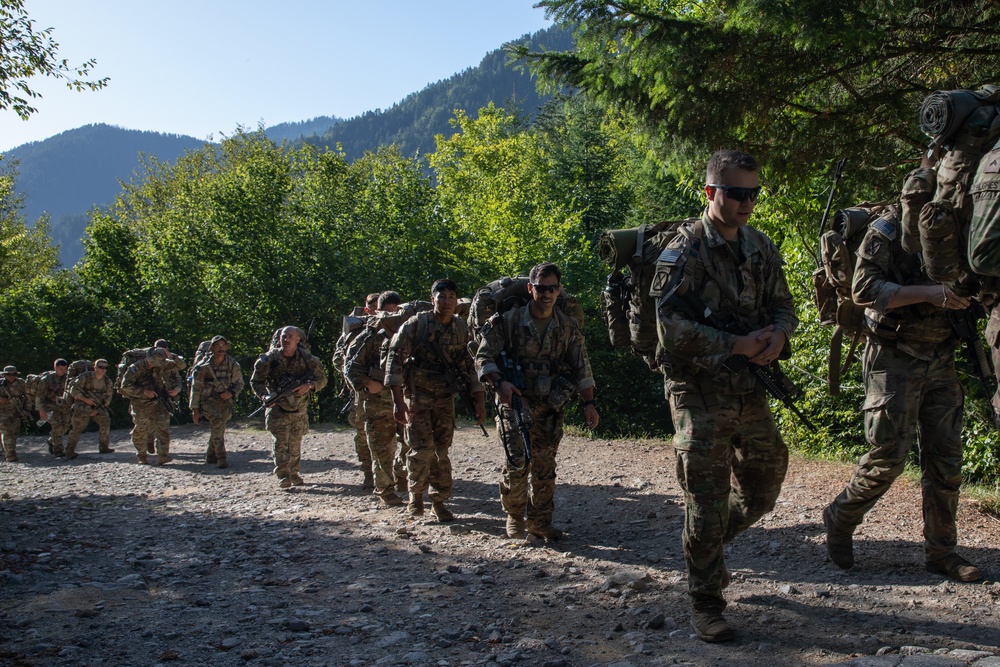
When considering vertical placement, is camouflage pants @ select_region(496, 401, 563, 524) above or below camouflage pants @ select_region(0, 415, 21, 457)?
above

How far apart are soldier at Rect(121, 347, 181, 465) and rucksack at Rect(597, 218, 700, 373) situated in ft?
41.3

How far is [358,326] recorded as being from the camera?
1016 centimetres

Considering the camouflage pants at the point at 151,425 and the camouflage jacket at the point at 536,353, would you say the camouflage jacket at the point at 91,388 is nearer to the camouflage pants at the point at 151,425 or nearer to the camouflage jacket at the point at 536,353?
the camouflage pants at the point at 151,425

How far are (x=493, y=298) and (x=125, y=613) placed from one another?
3.60 meters

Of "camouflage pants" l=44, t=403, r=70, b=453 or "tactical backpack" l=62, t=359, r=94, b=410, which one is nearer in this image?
"tactical backpack" l=62, t=359, r=94, b=410

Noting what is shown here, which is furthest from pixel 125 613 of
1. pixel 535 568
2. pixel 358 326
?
pixel 358 326

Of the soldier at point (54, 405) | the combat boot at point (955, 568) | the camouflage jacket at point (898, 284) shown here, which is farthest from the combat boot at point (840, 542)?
the soldier at point (54, 405)

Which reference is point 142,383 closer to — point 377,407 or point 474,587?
point 377,407

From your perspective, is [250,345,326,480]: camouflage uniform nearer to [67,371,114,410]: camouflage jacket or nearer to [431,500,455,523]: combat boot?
[431,500,455,523]: combat boot

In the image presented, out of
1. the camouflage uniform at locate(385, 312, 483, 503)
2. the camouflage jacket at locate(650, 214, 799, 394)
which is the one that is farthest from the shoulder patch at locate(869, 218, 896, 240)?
the camouflage uniform at locate(385, 312, 483, 503)

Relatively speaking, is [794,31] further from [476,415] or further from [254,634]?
[254,634]

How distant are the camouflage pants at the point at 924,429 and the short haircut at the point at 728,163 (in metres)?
1.62

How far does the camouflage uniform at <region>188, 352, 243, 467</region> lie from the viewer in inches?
549

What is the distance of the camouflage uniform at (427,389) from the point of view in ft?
25.8
